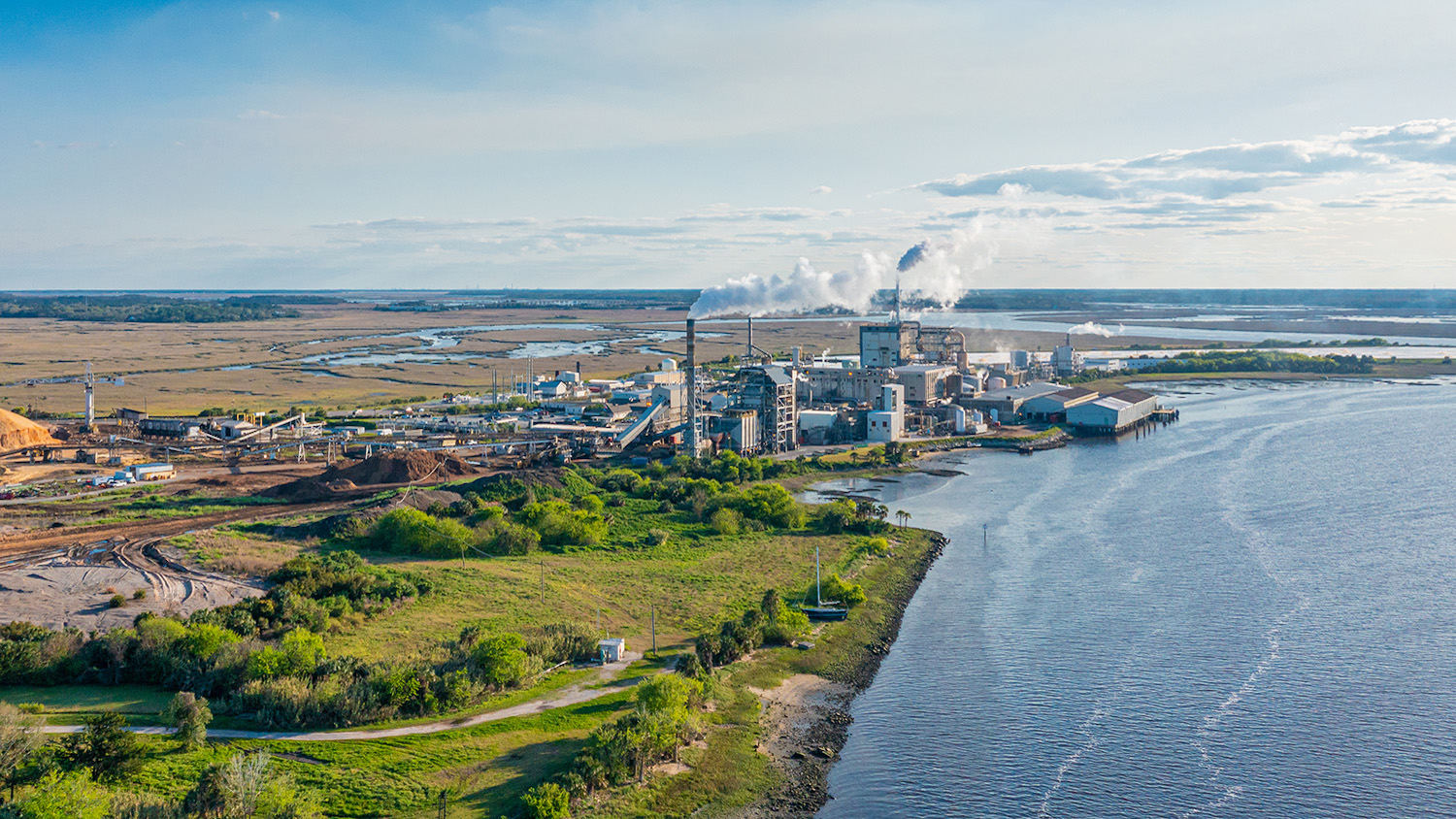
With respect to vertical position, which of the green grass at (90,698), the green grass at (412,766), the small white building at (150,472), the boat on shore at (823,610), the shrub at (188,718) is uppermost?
the small white building at (150,472)

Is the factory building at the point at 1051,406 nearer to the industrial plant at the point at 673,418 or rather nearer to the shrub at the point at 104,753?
the industrial plant at the point at 673,418

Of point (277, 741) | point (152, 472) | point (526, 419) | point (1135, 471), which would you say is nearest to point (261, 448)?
point (152, 472)

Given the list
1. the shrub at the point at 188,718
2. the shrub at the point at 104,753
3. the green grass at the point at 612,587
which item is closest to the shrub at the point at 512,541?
the green grass at the point at 612,587

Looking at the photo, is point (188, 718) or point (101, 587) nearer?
point (188, 718)

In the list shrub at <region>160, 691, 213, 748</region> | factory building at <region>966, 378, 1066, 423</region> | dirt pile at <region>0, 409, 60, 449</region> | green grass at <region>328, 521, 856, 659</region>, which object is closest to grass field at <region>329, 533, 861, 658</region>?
green grass at <region>328, 521, 856, 659</region>

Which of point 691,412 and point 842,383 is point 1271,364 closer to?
point 842,383

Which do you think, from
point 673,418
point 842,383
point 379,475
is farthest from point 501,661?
point 842,383
